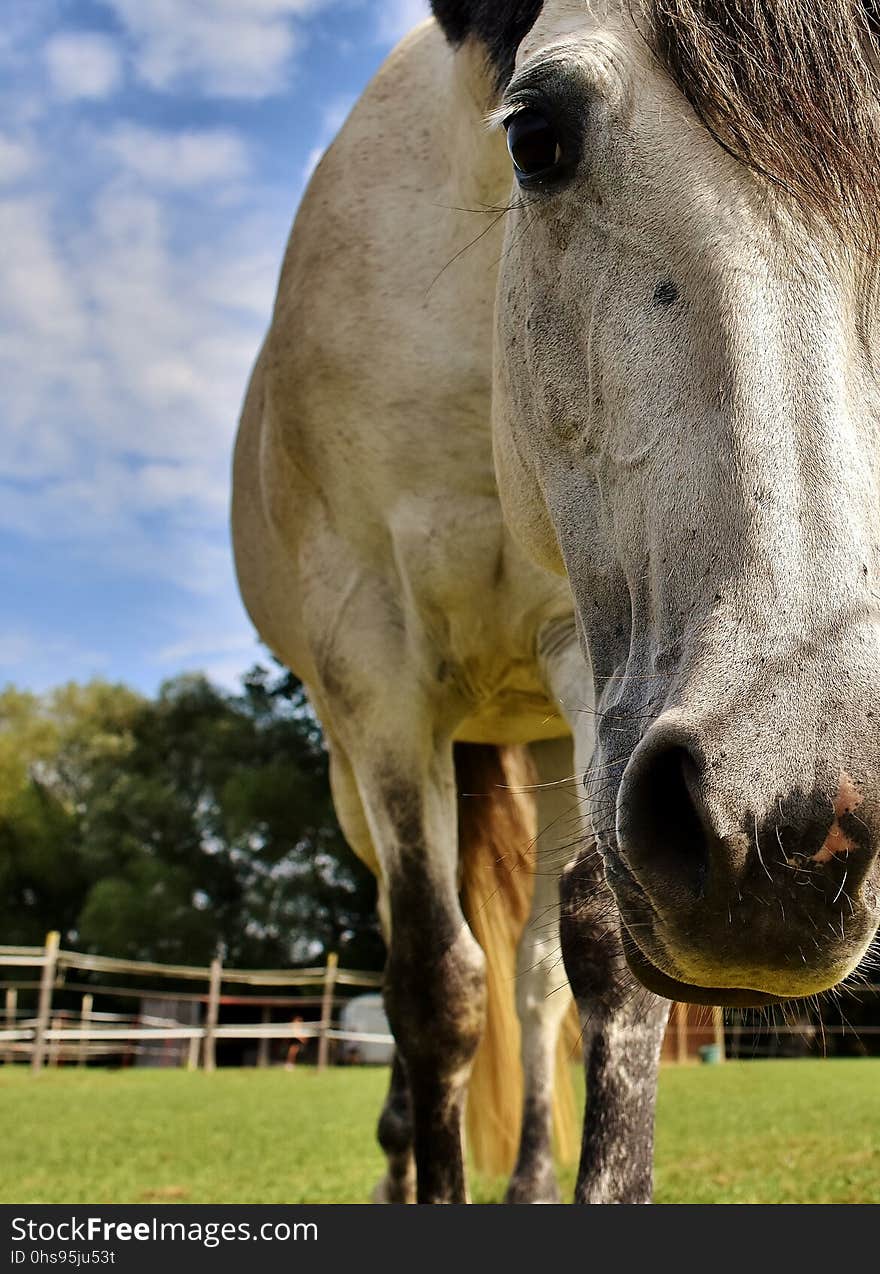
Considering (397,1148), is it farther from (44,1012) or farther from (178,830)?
(178,830)

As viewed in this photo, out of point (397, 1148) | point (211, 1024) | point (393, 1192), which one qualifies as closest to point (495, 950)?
point (397, 1148)

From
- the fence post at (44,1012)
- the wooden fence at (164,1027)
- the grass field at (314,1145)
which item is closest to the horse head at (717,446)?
the grass field at (314,1145)

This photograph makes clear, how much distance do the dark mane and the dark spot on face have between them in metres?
0.19

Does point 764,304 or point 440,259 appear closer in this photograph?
point 764,304

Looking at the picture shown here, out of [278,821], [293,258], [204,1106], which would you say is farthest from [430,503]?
[278,821]

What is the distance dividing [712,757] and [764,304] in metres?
0.64

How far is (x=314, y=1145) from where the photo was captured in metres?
6.70

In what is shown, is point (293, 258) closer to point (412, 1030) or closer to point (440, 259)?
point (440, 259)

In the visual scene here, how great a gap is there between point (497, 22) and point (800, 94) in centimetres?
118

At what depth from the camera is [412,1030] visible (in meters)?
3.43

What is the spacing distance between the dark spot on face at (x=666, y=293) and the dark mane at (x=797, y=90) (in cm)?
19

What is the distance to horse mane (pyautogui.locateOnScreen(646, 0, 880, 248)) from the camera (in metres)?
1.65

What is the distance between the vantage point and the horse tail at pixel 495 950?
489 centimetres
